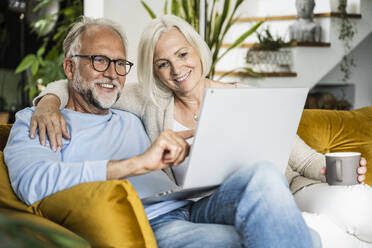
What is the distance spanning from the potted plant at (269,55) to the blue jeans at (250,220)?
3038mm

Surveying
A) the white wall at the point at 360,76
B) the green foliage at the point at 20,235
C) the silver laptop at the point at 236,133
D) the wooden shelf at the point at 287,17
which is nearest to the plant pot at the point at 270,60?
the wooden shelf at the point at 287,17

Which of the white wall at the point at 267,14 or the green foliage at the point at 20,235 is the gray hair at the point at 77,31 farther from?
the green foliage at the point at 20,235

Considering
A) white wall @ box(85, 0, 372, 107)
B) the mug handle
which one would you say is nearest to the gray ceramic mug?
the mug handle

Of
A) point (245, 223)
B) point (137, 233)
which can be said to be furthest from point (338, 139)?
point (137, 233)

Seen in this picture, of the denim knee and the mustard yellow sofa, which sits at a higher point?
the denim knee

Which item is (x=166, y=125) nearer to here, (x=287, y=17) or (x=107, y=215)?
(x=107, y=215)

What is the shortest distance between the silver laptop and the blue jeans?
0.19 ft

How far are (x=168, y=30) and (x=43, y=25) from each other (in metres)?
2.54

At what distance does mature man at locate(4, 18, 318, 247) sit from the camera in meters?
1.16

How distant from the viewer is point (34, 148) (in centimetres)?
138

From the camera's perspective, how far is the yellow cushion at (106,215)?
1.13 m

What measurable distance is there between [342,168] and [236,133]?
429 mm

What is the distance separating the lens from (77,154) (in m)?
1.54

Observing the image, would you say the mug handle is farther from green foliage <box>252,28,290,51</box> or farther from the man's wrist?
green foliage <box>252,28,290,51</box>
